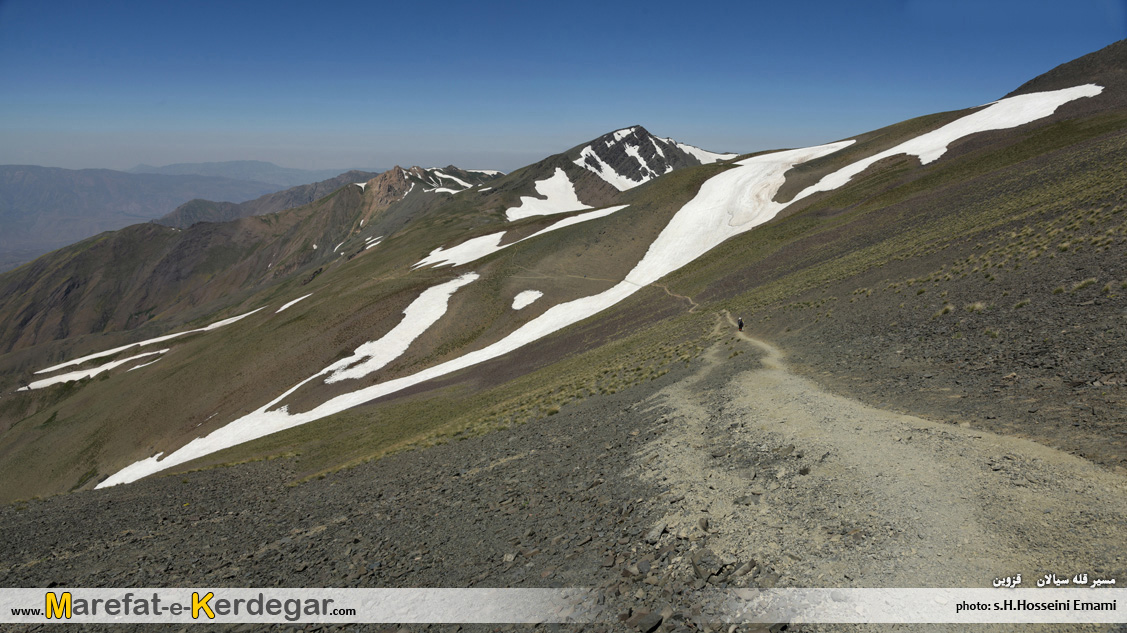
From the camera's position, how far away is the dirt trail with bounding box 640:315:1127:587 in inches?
305

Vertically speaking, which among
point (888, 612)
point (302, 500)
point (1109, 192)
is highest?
point (1109, 192)

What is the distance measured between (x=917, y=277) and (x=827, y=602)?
2566 cm

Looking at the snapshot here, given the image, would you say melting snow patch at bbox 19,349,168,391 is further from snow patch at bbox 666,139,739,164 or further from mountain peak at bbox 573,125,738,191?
snow patch at bbox 666,139,739,164

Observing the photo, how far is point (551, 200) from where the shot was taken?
5389 inches

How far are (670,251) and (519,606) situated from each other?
5638 centimetres

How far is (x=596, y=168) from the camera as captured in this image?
153625 mm

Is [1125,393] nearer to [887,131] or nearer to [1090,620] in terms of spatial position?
[1090,620]

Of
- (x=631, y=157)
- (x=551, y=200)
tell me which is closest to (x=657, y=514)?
(x=551, y=200)

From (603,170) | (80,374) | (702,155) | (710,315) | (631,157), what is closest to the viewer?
(710,315)

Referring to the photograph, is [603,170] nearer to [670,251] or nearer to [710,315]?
[670,251]

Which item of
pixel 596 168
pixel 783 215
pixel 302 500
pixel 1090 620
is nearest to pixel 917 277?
pixel 1090 620

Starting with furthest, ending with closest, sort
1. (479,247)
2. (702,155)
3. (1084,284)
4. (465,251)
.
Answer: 1. (702,155)
2. (479,247)
3. (465,251)
4. (1084,284)

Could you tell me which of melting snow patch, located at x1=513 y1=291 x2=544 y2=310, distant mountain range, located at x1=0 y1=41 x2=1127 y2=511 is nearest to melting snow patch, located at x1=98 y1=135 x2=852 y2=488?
distant mountain range, located at x1=0 y1=41 x2=1127 y2=511

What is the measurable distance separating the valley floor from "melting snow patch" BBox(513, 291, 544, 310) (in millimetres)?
32645
